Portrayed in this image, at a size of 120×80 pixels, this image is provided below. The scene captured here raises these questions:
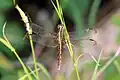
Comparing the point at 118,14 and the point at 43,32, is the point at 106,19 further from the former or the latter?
the point at 43,32

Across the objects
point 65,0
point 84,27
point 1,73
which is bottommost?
point 1,73

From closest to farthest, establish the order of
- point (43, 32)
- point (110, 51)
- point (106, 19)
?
point (43, 32) → point (110, 51) → point (106, 19)

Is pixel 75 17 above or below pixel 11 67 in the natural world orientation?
above

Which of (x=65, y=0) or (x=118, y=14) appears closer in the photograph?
(x=65, y=0)

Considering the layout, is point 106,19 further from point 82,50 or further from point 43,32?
point 43,32

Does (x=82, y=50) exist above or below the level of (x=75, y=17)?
below

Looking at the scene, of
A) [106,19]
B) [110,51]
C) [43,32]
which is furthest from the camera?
[106,19]

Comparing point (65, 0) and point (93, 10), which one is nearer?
point (65, 0)

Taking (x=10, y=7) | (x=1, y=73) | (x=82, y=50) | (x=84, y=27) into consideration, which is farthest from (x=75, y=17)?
(x=1, y=73)

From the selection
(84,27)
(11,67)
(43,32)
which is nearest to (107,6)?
(84,27)
